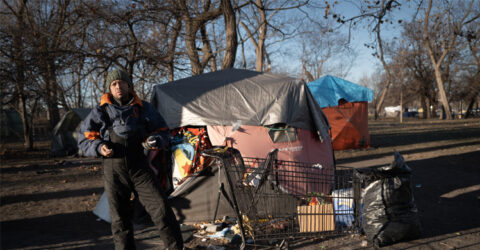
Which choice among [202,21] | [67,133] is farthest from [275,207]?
[67,133]

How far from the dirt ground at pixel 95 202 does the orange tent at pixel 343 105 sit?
170cm

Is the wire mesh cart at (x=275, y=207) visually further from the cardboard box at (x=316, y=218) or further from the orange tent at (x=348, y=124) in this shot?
the orange tent at (x=348, y=124)

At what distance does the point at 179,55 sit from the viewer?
34.9 ft

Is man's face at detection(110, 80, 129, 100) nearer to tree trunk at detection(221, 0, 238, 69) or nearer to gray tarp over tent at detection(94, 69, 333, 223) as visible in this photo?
gray tarp over tent at detection(94, 69, 333, 223)

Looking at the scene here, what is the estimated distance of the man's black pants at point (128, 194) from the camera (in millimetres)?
3189

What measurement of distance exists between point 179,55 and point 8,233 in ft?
24.0

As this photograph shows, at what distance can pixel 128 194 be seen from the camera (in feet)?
10.8

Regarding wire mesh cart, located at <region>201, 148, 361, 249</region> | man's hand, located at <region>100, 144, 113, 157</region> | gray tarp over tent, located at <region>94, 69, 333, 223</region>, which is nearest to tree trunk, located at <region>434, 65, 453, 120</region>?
gray tarp over tent, located at <region>94, 69, 333, 223</region>

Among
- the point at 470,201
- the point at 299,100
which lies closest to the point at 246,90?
the point at 299,100

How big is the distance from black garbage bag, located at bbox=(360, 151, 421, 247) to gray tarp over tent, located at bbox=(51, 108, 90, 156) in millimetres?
13108

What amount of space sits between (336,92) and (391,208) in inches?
354

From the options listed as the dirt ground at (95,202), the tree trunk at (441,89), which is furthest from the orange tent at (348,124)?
the tree trunk at (441,89)

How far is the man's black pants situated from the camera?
319 centimetres

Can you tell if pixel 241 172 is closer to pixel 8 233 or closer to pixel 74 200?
pixel 8 233
